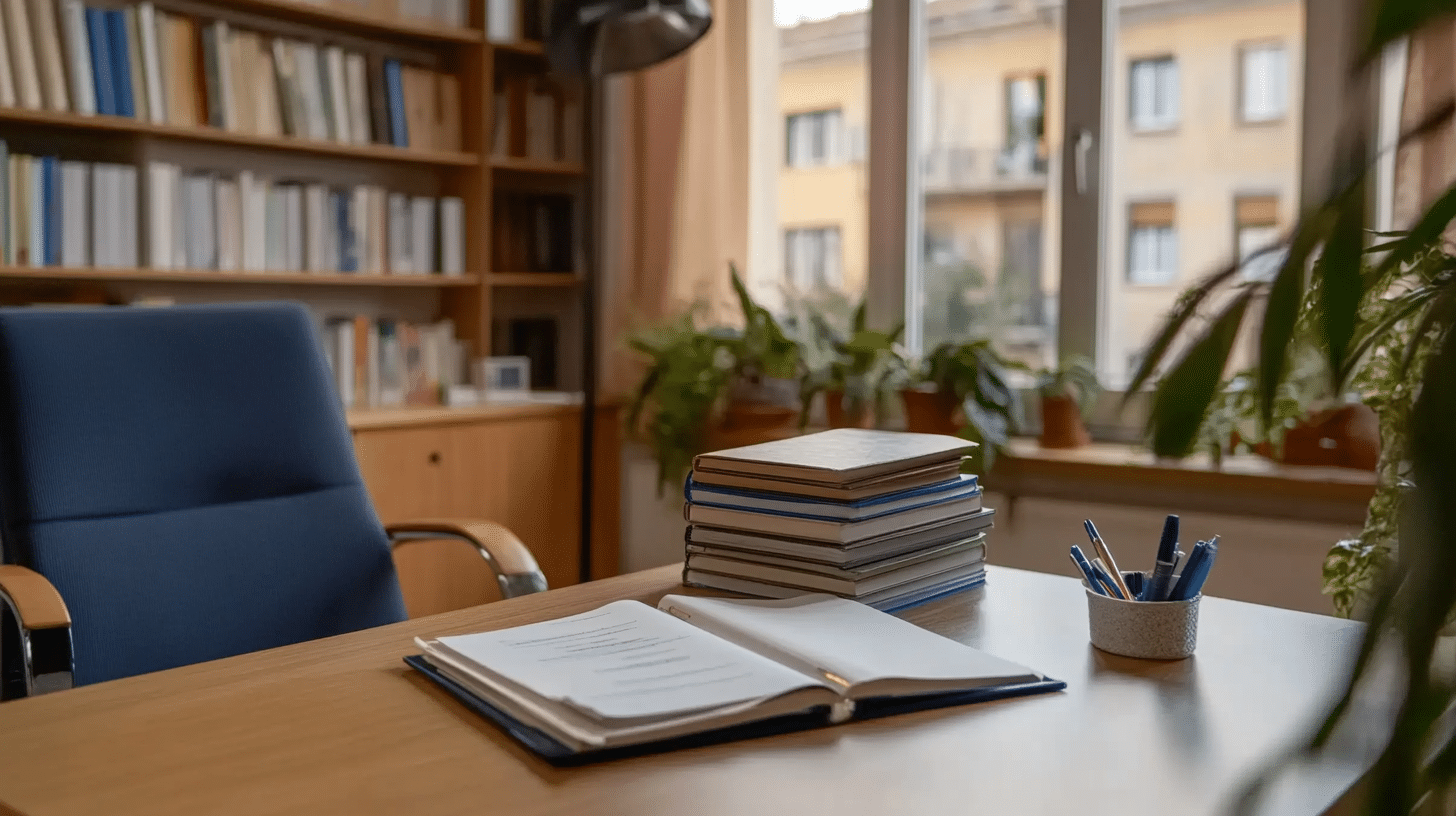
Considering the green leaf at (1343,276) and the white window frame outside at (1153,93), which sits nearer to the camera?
the green leaf at (1343,276)

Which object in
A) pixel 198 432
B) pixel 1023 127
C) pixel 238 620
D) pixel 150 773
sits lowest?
pixel 238 620

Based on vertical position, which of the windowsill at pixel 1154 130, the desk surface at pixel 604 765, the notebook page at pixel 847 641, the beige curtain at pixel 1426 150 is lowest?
the desk surface at pixel 604 765

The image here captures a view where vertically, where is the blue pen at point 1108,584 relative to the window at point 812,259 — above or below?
below

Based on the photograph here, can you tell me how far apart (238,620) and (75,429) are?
11.8 inches

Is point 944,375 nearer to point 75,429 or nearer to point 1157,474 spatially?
point 1157,474

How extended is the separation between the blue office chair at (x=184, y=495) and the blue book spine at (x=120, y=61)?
1411 millimetres

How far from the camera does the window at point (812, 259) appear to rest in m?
3.44

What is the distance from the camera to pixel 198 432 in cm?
162

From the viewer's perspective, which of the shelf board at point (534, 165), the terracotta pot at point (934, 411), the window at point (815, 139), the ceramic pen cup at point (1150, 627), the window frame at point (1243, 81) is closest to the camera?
the ceramic pen cup at point (1150, 627)

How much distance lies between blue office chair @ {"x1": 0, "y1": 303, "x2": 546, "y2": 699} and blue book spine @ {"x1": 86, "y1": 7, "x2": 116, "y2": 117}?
4.59 ft

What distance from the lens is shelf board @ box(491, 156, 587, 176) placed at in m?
3.58

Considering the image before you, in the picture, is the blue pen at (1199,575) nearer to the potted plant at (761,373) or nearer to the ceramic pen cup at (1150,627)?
the ceramic pen cup at (1150,627)

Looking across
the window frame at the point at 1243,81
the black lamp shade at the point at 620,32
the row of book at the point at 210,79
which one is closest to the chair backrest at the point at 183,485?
the black lamp shade at the point at 620,32

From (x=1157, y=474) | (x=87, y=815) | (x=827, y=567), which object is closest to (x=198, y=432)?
(x=827, y=567)
